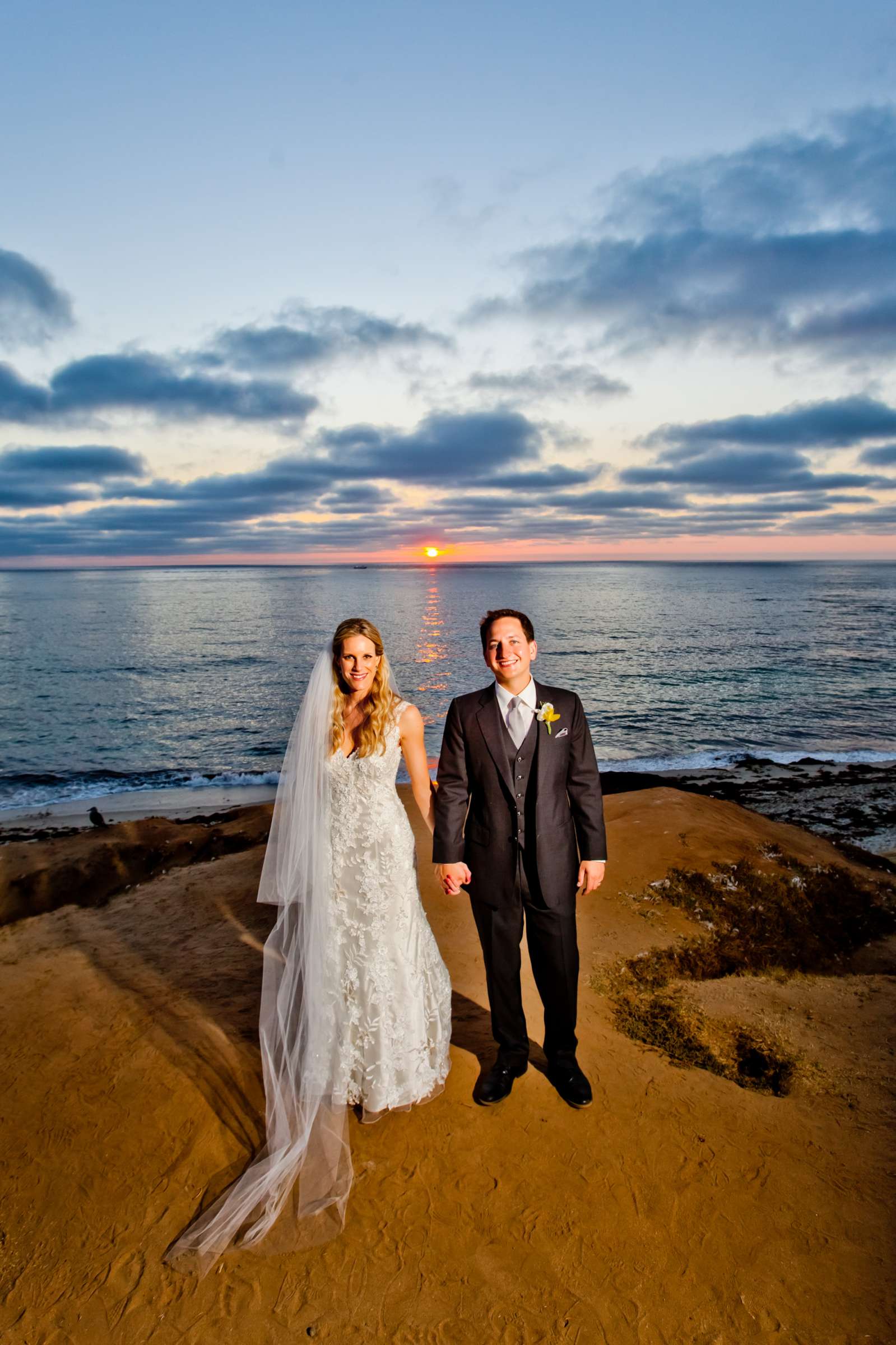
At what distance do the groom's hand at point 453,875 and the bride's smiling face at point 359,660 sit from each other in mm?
1133

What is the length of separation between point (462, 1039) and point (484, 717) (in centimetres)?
236

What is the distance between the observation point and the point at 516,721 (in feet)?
12.5

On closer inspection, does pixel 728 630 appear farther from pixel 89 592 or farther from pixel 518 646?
pixel 89 592

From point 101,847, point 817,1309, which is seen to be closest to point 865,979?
point 817,1309

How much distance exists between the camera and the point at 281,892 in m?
3.77

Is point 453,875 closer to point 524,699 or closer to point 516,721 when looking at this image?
point 516,721

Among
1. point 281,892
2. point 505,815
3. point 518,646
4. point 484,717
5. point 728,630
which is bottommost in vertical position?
point 728,630

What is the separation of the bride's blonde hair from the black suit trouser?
1056mm

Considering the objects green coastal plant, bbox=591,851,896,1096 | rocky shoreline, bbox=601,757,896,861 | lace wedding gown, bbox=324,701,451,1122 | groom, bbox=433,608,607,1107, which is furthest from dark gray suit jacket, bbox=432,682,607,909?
rocky shoreline, bbox=601,757,896,861

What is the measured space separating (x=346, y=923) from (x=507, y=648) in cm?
179

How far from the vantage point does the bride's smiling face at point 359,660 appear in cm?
376

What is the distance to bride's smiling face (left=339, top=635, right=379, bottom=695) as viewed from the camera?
3.76 meters

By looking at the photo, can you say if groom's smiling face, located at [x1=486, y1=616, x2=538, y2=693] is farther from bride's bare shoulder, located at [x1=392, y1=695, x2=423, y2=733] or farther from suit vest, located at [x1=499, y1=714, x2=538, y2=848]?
bride's bare shoulder, located at [x1=392, y1=695, x2=423, y2=733]

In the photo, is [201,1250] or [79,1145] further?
[79,1145]
